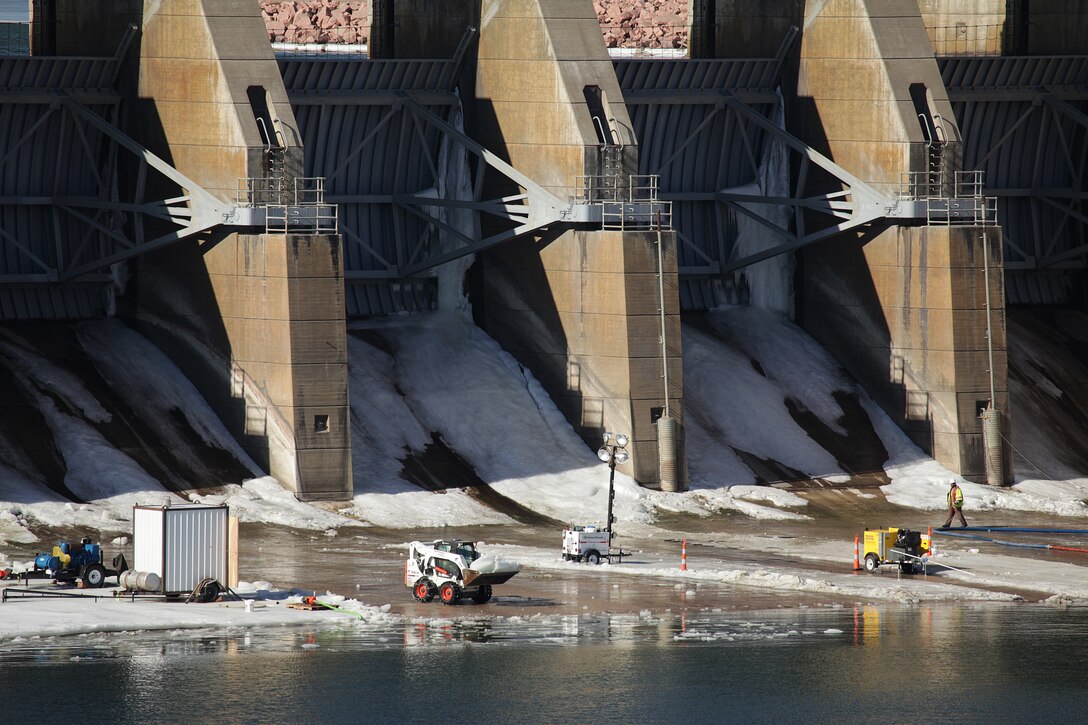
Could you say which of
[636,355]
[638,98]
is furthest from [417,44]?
[636,355]

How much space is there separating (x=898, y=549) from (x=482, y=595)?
1083 cm

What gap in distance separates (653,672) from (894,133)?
30439mm

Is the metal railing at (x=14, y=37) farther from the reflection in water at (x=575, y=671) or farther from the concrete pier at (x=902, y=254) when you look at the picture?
the reflection in water at (x=575, y=671)

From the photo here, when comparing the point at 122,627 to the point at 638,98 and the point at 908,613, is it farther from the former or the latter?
the point at 638,98

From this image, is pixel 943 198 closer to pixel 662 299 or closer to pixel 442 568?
pixel 662 299

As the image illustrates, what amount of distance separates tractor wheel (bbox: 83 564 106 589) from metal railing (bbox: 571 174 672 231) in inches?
805

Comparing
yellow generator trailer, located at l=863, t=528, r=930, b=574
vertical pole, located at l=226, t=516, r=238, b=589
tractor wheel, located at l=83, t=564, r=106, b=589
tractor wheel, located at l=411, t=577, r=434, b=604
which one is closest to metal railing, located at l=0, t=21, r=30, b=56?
tractor wheel, located at l=83, t=564, r=106, b=589

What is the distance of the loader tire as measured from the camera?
1661 inches

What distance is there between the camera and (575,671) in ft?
118

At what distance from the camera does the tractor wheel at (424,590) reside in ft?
138

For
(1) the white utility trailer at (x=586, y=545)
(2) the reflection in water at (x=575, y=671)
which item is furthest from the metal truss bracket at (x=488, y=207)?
(2) the reflection in water at (x=575, y=671)

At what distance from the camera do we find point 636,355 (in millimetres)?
57406

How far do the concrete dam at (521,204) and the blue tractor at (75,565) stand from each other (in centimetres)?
870

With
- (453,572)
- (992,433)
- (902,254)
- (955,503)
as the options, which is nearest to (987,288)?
(902,254)
